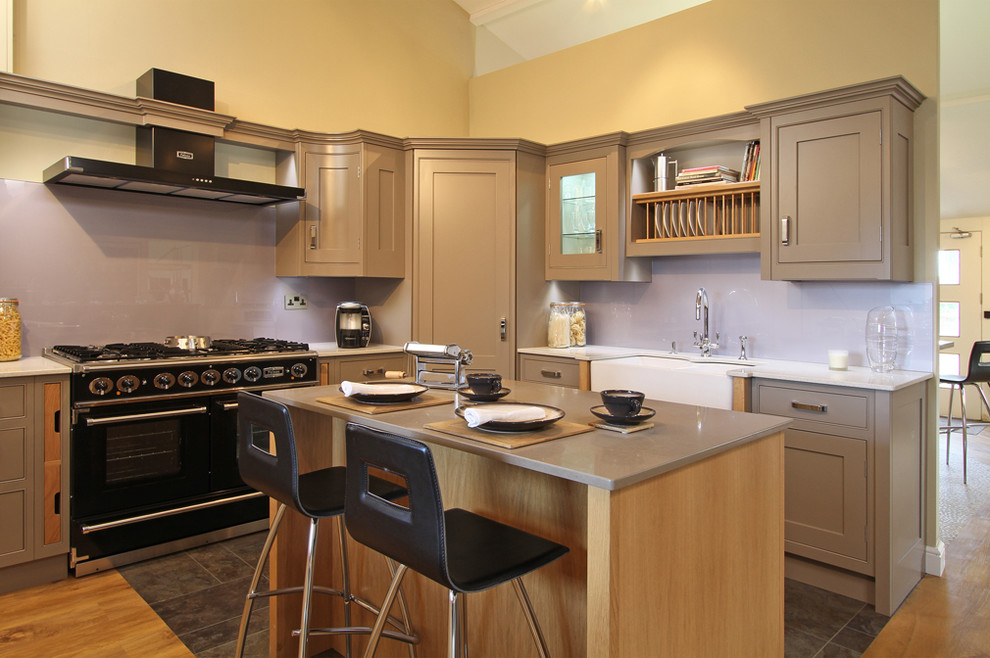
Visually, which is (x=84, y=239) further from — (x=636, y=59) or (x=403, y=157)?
(x=636, y=59)

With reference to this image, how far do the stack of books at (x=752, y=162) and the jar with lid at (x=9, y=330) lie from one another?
3814mm

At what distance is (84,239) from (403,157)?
1.94 meters

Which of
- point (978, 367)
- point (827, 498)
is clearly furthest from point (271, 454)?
point (978, 367)

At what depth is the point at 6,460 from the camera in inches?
109

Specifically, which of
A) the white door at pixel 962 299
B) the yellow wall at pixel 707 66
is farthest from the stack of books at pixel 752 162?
the white door at pixel 962 299

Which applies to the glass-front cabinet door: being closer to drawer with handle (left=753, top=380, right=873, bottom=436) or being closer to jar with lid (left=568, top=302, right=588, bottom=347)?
jar with lid (left=568, top=302, right=588, bottom=347)

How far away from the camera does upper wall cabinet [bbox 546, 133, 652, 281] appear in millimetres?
4023

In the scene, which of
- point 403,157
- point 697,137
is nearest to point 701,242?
point 697,137

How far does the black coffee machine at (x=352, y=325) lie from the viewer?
4215mm

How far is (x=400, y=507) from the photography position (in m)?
1.48

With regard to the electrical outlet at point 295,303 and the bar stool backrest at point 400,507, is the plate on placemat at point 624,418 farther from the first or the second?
the electrical outlet at point 295,303

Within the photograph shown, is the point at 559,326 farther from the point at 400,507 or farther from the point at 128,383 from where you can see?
the point at 400,507

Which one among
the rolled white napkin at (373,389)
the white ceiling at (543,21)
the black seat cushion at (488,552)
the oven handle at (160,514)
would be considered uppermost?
Answer: the white ceiling at (543,21)

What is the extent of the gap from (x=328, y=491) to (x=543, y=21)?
175 inches
